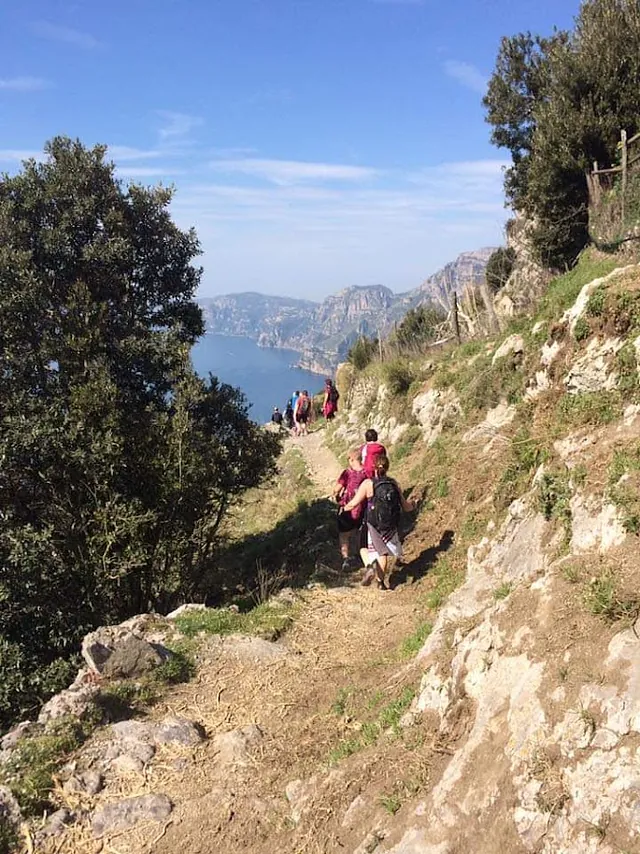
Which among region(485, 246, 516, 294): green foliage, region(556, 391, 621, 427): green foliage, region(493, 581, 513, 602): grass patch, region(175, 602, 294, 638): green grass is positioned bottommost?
region(175, 602, 294, 638): green grass

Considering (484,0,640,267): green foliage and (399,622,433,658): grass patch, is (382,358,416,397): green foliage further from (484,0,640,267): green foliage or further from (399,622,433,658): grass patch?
(399,622,433,658): grass patch

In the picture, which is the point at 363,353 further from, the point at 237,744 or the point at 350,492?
the point at 237,744

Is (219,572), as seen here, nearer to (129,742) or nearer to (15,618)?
(15,618)

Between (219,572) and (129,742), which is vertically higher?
(129,742)

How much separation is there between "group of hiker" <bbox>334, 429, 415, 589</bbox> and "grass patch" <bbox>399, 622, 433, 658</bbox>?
6.16 ft

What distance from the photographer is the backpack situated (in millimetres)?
8953

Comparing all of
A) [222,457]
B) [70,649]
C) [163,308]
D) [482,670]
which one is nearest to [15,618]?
[70,649]

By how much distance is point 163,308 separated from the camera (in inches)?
495

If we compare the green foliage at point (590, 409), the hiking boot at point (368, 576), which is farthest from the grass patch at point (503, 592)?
the hiking boot at point (368, 576)

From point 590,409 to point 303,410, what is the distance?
71.6ft

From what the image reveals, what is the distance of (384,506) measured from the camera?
8945 millimetres

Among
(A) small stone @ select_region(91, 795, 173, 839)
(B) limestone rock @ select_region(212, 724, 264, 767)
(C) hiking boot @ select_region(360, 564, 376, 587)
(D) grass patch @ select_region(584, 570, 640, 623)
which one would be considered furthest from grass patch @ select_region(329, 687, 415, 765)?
(C) hiking boot @ select_region(360, 564, 376, 587)

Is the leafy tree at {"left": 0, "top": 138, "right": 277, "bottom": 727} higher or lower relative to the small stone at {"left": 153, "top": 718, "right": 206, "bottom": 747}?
higher

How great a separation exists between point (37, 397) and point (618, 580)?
31.6 feet
